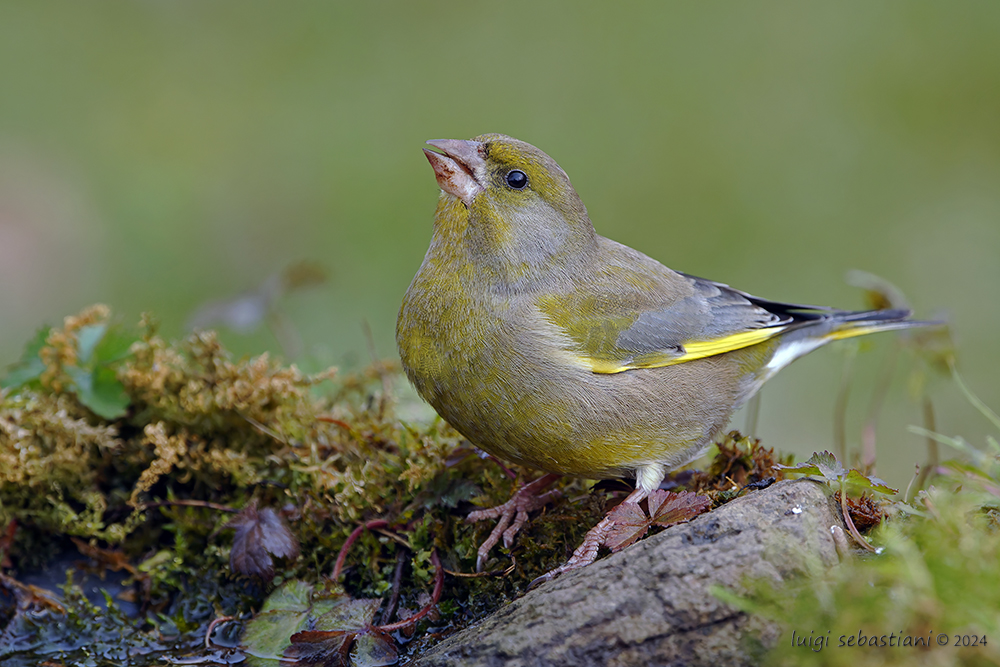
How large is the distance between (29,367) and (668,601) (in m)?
3.43

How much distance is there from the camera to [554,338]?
362cm

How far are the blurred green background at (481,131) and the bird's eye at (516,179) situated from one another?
13.9 feet

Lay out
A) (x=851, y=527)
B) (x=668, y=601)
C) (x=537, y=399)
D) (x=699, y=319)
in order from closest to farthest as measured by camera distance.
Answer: (x=668, y=601)
(x=851, y=527)
(x=537, y=399)
(x=699, y=319)

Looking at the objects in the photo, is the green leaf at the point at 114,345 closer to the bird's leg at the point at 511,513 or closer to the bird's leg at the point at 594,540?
the bird's leg at the point at 511,513

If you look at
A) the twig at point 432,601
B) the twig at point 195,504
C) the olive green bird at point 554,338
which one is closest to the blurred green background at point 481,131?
the olive green bird at point 554,338

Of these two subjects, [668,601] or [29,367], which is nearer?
[668,601]

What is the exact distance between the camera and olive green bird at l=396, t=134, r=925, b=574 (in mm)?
3492

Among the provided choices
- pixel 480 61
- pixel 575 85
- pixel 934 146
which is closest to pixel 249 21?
pixel 480 61

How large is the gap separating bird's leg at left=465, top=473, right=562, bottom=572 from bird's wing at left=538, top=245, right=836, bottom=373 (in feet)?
1.95

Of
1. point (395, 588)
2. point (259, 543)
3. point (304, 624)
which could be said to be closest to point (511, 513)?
point (395, 588)

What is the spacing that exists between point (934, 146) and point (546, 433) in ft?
28.0

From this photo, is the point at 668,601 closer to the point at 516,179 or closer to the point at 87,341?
the point at 516,179

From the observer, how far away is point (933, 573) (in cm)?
201

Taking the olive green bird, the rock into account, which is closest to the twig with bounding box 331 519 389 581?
the olive green bird
